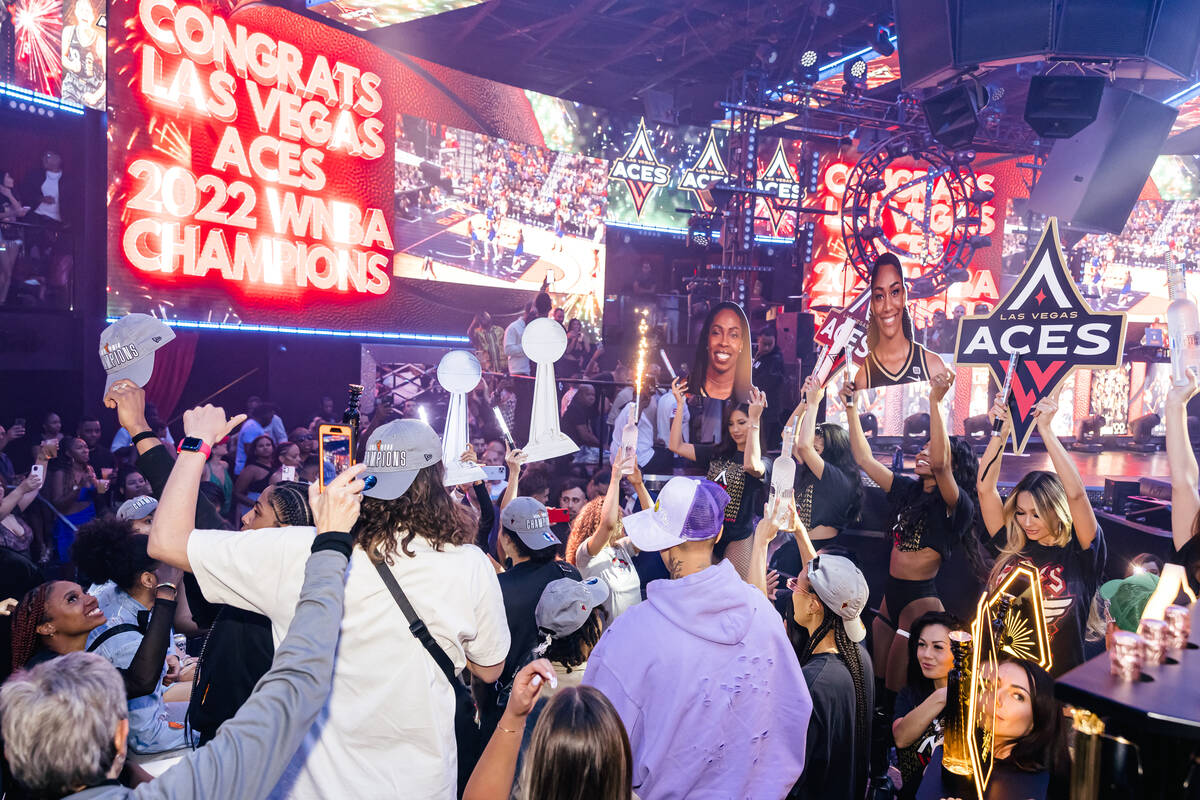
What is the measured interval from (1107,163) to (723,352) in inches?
150

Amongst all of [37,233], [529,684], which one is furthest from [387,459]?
[37,233]

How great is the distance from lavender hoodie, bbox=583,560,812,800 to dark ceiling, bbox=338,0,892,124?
9399mm

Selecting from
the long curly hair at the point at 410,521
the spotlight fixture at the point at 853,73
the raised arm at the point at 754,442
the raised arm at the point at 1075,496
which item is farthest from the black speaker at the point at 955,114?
the long curly hair at the point at 410,521

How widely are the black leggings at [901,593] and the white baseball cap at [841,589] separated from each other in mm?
1648

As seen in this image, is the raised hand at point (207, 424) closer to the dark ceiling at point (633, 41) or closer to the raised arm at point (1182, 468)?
the raised arm at point (1182, 468)

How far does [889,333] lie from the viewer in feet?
18.9

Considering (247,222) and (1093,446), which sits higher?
(247,222)

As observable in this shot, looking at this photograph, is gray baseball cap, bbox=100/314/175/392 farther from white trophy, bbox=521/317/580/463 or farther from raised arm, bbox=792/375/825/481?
raised arm, bbox=792/375/825/481

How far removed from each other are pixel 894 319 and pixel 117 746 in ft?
17.1

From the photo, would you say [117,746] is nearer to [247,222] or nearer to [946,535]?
[946,535]

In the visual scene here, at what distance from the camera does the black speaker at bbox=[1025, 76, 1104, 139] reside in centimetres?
626

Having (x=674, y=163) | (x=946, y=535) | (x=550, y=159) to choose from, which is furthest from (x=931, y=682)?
(x=674, y=163)

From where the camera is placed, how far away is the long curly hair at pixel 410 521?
2115mm

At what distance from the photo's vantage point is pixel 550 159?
1412 centimetres
